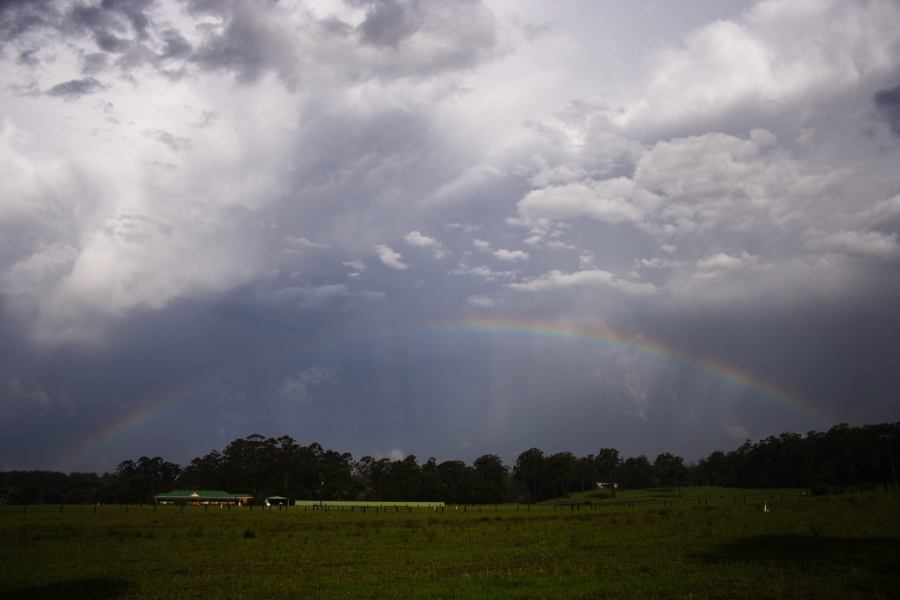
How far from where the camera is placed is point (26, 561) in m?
27.6

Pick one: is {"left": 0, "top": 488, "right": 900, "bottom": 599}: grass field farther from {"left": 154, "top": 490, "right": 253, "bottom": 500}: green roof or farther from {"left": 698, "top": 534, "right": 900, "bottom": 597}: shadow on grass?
{"left": 154, "top": 490, "right": 253, "bottom": 500}: green roof

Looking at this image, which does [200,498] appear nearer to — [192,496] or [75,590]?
[192,496]

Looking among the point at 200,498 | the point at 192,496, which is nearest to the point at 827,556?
the point at 200,498

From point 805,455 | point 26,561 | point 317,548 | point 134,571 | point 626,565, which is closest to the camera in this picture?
point 626,565

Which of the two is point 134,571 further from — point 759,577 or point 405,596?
point 759,577

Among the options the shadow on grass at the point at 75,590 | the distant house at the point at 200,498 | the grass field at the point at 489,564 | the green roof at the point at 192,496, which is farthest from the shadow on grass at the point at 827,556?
the green roof at the point at 192,496

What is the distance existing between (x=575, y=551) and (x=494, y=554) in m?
3.55

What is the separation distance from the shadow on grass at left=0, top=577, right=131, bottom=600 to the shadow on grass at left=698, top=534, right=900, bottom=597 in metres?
19.9

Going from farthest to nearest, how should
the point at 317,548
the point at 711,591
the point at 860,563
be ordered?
the point at 317,548 → the point at 860,563 → the point at 711,591

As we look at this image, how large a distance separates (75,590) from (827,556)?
25.4m

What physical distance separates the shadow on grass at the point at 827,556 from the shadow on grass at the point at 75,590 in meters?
19.9

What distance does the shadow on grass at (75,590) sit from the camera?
19.4 meters

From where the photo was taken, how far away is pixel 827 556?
22.8m

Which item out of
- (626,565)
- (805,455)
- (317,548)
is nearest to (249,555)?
(317,548)
